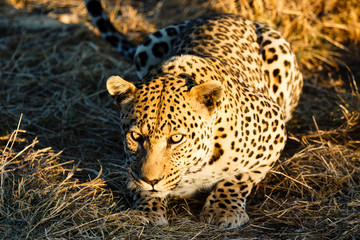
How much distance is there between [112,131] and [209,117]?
2296 mm

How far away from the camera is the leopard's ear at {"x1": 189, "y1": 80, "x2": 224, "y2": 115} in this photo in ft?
12.1

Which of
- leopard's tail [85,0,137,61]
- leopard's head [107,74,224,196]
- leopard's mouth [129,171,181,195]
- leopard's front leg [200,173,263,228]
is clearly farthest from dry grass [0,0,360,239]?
leopard's tail [85,0,137,61]

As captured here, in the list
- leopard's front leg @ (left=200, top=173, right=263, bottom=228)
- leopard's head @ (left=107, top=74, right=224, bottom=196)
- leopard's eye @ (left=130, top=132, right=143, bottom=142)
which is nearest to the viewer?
leopard's head @ (left=107, top=74, right=224, bottom=196)

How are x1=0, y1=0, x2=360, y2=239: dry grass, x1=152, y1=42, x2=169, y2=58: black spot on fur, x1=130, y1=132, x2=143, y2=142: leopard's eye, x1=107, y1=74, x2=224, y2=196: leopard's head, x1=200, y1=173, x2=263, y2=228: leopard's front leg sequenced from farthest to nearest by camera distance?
x1=152, y1=42, x2=169, y2=58: black spot on fur, x1=200, y1=173, x2=263, y2=228: leopard's front leg, x1=0, y1=0, x2=360, y2=239: dry grass, x1=130, y1=132, x2=143, y2=142: leopard's eye, x1=107, y1=74, x2=224, y2=196: leopard's head

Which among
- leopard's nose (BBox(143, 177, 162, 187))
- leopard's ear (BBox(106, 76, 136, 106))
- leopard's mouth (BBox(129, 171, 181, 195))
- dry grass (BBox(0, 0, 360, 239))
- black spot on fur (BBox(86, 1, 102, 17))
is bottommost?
dry grass (BBox(0, 0, 360, 239))

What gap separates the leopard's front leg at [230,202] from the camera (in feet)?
13.5

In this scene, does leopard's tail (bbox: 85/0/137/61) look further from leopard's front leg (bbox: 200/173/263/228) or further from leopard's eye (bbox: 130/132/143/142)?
leopard's eye (bbox: 130/132/143/142)

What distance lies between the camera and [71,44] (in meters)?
8.03

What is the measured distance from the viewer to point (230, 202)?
4.32m

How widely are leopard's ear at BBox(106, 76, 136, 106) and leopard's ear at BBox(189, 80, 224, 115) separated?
0.46m

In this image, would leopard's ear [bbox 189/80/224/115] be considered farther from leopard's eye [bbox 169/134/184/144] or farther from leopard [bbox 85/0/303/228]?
leopard's eye [bbox 169/134/184/144]

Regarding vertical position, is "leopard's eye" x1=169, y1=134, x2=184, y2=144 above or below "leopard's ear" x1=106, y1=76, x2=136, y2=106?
below

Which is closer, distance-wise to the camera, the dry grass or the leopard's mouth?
the leopard's mouth

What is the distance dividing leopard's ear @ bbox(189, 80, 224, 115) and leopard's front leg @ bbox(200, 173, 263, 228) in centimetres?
96
